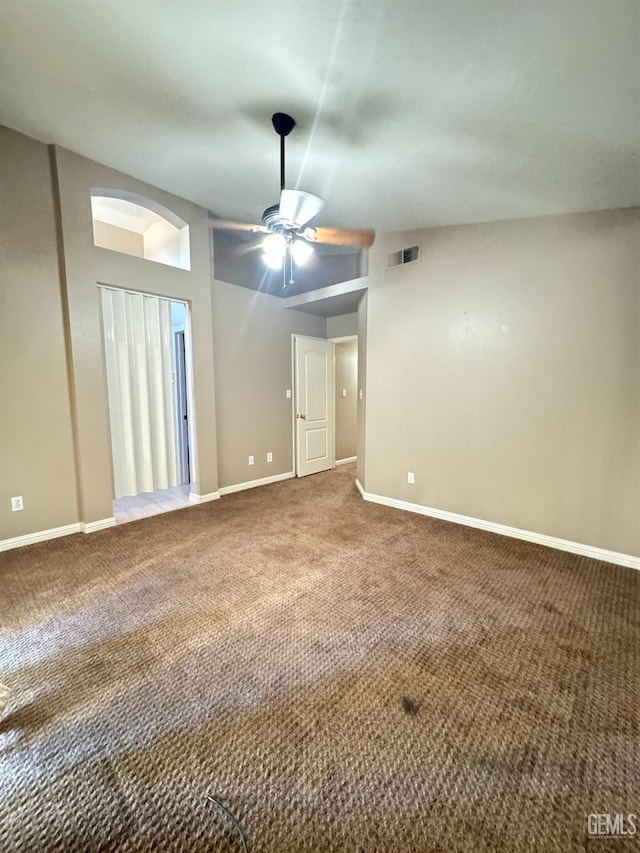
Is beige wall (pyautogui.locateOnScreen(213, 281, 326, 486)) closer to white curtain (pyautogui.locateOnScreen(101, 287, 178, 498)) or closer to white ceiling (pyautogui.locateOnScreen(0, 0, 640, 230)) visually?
white curtain (pyautogui.locateOnScreen(101, 287, 178, 498))

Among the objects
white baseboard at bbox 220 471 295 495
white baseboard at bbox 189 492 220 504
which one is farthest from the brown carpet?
white baseboard at bbox 220 471 295 495

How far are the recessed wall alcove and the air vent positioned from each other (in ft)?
7.22

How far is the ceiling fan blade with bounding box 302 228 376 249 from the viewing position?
12.5ft

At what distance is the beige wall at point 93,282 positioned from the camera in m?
2.98

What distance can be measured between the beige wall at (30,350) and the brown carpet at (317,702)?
1.77 ft

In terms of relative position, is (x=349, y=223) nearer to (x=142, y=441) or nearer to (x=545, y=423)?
(x=545, y=423)

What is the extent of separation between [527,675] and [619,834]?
59cm

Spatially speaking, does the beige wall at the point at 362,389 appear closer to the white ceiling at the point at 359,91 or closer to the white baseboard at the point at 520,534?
the white baseboard at the point at 520,534

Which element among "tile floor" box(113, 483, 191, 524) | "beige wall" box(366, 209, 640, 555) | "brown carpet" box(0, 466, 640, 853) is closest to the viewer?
"brown carpet" box(0, 466, 640, 853)

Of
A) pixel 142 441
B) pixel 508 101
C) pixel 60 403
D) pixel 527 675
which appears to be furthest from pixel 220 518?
pixel 508 101

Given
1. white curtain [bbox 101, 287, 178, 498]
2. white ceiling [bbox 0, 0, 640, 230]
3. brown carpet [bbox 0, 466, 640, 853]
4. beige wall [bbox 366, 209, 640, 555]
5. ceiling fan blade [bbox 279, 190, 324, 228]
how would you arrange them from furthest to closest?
white curtain [bbox 101, 287, 178, 498] → beige wall [bbox 366, 209, 640, 555] → ceiling fan blade [bbox 279, 190, 324, 228] → white ceiling [bbox 0, 0, 640, 230] → brown carpet [bbox 0, 466, 640, 853]

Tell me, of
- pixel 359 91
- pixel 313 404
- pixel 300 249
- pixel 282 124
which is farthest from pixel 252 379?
pixel 359 91

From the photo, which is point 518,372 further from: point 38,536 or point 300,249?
point 38,536

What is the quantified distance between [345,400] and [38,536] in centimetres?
456
